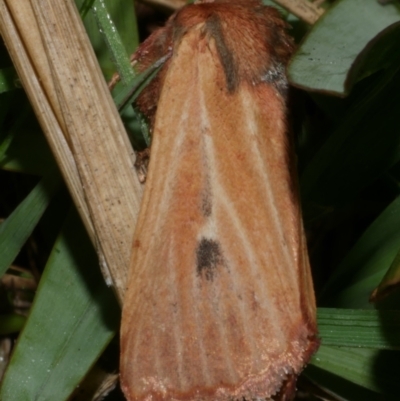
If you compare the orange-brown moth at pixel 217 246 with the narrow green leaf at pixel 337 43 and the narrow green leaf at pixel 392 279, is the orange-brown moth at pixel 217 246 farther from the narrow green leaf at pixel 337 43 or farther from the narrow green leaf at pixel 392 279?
the narrow green leaf at pixel 337 43

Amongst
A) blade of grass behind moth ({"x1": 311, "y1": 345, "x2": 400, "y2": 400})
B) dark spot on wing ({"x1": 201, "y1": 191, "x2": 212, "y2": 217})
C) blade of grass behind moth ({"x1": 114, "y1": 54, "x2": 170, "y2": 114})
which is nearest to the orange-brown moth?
dark spot on wing ({"x1": 201, "y1": 191, "x2": 212, "y2": 217})

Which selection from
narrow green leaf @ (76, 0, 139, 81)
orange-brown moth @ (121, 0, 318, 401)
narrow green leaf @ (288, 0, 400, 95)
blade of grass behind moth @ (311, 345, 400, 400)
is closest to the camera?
narrow green leaf @ (288, 0, 400, 95)

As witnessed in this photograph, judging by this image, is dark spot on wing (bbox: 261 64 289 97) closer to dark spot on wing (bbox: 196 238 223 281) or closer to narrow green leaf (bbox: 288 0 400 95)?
narrow green leaf (bbox: 288 0 400 95)

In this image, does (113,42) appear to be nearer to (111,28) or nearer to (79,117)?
(111,28)

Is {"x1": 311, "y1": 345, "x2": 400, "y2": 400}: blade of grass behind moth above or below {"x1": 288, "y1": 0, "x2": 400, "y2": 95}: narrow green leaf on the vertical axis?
below

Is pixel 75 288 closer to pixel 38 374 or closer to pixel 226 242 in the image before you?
pixel 38 374

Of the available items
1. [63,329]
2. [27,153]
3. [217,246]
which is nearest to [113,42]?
[27,153]

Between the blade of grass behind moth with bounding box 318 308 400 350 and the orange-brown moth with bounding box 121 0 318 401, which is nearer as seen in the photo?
the orange-brown moth with bounding box 121 0 318 401
